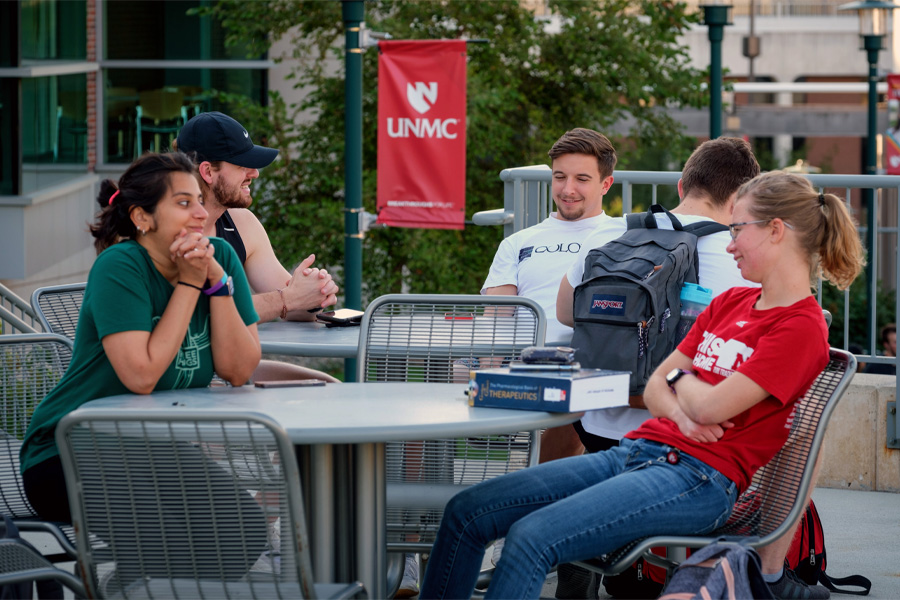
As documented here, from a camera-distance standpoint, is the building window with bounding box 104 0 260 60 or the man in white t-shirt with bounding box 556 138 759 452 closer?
the man in white t-shirt with bounding box 556 138 759 452

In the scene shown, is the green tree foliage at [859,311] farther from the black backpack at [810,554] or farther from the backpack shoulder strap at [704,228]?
the backpack shoulder strap at [704,228]

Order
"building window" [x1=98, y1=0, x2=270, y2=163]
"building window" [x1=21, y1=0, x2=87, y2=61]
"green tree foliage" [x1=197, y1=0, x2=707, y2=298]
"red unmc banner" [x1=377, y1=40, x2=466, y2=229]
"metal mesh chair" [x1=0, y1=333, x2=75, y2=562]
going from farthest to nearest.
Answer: "building window" [x1=98, y1=0, x2=270, y2=163], "building window" [x1=21, y1=0, x2=87, y2=61], "green tree foliage" [x1=197, y1=0, x2=707, y2=298], "red unmc banner" [x1=377, y1=40, x2=466, y2=229], "metal mesh chair" [x1=0, y1=333, x2=75, y2=562]

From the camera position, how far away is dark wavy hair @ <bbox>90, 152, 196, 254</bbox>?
3.27 m

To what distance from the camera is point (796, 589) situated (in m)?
3.95

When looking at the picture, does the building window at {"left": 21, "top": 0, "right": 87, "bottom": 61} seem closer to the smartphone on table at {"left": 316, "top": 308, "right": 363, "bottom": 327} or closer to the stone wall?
the smartphone on table at {"left": 316, "top": 308, "right": 363, "bottom": 327}

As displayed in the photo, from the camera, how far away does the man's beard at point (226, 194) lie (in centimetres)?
458

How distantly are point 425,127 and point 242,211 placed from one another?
11.8 feet

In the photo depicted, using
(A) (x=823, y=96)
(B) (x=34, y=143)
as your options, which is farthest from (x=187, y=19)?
(A) (x=823, y=96)

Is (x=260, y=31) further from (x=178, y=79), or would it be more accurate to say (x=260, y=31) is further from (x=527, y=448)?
(x=527, y=448)

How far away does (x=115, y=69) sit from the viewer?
53.7ft

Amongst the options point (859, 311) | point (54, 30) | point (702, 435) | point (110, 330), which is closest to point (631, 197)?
point (702, 435)

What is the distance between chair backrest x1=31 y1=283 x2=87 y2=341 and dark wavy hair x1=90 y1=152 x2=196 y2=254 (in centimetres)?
134

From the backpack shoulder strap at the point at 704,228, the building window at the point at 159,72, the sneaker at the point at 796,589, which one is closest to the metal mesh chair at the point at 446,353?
the backpack shoulder strap at the point at 704,228

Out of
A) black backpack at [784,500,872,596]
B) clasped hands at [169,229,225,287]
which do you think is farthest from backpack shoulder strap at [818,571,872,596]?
clasped hands at [169,229,225,287]
